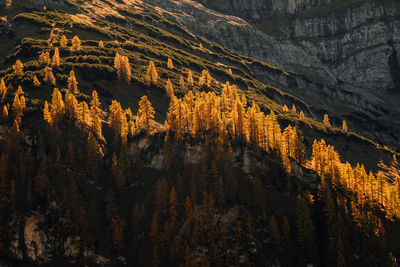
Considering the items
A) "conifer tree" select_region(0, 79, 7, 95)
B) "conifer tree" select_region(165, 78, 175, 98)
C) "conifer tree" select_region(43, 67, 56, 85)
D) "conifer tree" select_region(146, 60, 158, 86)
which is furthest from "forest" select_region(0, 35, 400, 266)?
"conifer tree" select_region(146, 60, 158, 86)

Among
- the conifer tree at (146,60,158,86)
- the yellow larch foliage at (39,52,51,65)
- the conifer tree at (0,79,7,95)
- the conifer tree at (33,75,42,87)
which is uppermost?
the yellow larch foliage at (39,52,51,65)

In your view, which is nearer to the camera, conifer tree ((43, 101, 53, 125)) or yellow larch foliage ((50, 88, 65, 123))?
conifer tree ((43, 101, 53, 125))

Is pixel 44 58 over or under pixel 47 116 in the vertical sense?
over

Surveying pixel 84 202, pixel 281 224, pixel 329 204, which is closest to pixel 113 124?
pixel 84 202

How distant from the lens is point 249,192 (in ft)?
353

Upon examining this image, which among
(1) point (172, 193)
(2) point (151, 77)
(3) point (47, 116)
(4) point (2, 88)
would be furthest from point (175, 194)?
(2) point (151, 77)

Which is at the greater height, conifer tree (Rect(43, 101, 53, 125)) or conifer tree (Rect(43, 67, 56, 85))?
conifer tree (Rect(43, 67, 56, 85))

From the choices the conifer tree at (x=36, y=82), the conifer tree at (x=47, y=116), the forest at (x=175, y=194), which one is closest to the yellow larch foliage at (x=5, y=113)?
the forest at (x=175, y=194)

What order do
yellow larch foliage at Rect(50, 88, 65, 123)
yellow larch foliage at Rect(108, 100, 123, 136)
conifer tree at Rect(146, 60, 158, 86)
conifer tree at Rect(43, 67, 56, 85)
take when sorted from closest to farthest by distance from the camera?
yellow larch foliage at Rect(50, 88, 65, 123), yellow larch foliage at Rect(108, 100, 123, 136), conifer tree at Rect(43, 67, 56, 85), conifer tree at Rect(146, 60, 158, 86)

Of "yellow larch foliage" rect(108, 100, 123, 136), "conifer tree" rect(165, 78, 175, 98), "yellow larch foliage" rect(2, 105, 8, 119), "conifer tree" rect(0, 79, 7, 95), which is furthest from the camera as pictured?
"conifer tree" rect(165, 78, 175, 98)

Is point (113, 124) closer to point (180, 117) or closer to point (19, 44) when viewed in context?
point (180, 117)

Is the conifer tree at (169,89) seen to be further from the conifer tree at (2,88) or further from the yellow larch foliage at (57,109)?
the conifer tree at (2,88)

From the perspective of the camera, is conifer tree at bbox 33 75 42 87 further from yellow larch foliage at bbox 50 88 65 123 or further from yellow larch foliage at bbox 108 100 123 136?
yellow larch foliage at bbox 108 100 123 136

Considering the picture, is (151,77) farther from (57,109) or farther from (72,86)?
(57,109)
